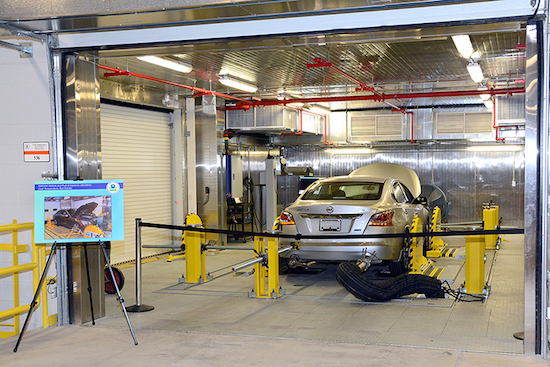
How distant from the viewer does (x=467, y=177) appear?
1625 centimetres

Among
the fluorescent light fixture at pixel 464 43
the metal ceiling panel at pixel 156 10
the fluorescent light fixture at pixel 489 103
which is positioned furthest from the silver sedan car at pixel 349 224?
the fluorescent light fixture at pixel 489 103

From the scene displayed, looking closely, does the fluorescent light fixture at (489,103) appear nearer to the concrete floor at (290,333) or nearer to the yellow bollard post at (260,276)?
the concrete floor at (290,333)

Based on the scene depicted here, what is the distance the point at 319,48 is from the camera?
8648 mm

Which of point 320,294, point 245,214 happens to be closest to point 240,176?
point 245,214

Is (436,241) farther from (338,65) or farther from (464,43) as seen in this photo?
(464,43)

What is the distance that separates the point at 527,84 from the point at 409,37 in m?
1.27

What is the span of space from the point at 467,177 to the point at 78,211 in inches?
520

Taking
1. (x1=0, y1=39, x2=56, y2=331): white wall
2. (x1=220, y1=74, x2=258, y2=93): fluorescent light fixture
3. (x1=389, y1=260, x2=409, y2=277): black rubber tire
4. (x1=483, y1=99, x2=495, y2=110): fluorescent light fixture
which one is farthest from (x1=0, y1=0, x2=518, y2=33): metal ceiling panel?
(x1=483, y1=99, x2=495, y2=110): fluorescent light fixture

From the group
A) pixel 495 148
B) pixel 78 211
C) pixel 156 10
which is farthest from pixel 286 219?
pixel 495 148

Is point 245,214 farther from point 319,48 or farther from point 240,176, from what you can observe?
point 319,48

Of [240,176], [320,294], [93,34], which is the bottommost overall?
[320,294]

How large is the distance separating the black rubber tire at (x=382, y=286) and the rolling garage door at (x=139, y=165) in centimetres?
554

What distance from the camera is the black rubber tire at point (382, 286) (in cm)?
686

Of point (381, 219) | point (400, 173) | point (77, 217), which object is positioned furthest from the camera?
point (400, 173)
